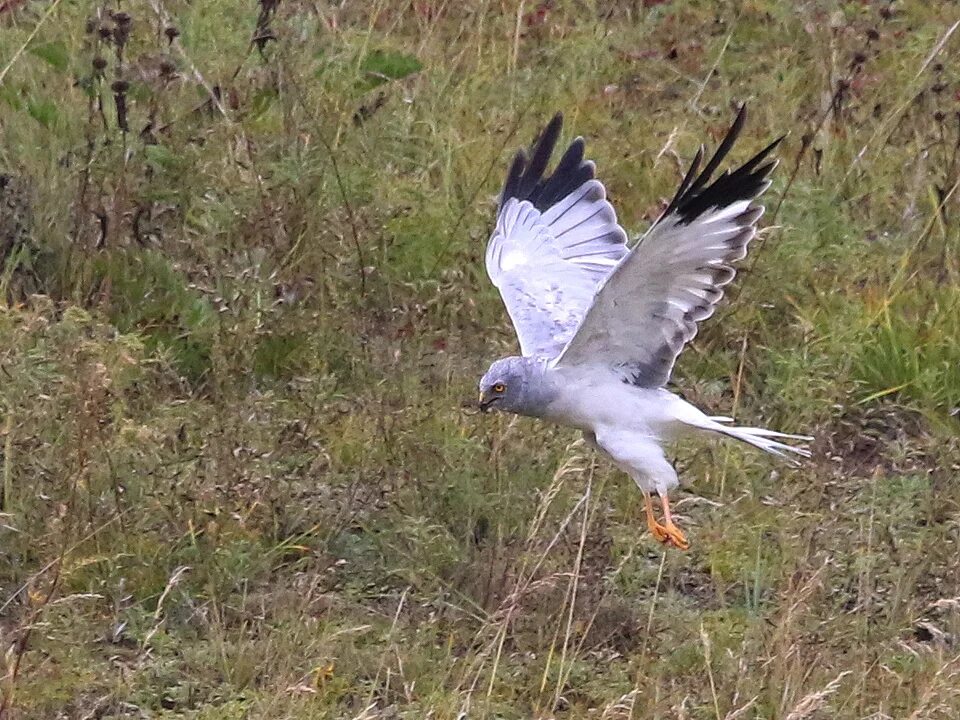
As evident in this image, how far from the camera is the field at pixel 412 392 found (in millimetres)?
3994

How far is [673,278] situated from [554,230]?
126 centimetres

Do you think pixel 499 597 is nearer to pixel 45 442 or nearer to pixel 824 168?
pixel 45 442

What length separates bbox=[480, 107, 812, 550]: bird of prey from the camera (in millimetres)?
3957

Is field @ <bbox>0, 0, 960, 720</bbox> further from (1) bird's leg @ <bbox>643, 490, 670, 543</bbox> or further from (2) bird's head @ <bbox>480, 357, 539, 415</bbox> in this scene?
(2) bird's head @ <bbox>480, 357, 539, 415</bbox>

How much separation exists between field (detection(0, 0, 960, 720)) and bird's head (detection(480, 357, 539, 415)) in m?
0.22

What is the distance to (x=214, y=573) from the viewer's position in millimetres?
4277

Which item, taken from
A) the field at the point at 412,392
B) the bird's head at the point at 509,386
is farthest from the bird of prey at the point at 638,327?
the field at the point at 412,392

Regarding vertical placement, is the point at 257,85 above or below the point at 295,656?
above

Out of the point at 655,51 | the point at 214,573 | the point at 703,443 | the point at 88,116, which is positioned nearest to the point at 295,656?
the point at 214,573

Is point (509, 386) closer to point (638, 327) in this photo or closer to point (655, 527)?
point (638, 327)

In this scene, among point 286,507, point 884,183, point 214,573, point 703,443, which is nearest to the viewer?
point 214,573

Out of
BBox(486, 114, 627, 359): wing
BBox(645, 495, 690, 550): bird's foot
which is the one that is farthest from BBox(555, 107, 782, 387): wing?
BBox(486, 114, 627, 359): wing

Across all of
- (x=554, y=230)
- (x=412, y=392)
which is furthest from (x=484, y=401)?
(x=554, y=230)

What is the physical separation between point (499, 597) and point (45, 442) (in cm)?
125
